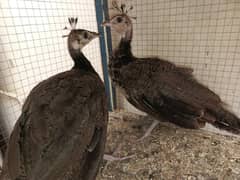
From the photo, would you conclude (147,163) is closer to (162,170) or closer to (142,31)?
(162,170)

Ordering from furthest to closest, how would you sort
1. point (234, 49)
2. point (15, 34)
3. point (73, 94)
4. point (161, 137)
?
point (161, 137), point (234, 49), point (15, 34), point (73, 94)

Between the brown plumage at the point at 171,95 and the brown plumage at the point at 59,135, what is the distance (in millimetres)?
330

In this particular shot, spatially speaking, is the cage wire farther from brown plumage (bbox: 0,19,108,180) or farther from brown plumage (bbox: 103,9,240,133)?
brown plumage (bbox: 103,9,240,133)

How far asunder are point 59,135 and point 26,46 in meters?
0.73

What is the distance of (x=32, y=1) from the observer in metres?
1.05

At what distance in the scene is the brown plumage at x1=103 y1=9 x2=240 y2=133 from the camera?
1024 millimetres

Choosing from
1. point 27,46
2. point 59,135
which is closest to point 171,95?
point 59,135

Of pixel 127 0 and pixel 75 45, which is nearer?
pixel 75 45

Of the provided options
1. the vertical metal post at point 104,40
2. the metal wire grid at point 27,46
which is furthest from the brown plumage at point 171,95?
the metal wire grid at point 27,46

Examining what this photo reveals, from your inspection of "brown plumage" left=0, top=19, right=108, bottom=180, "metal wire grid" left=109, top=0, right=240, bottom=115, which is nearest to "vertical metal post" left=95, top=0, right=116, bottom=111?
"metal wire grid" left=109, top=0, right=240, bottom=115

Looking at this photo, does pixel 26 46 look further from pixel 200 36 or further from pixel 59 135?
pixel 200 36

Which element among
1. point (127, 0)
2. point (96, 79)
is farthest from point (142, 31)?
point (96, 79)

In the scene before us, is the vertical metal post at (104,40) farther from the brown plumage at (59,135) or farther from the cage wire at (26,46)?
the brown plumage at (59,135)

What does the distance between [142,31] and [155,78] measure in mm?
530
